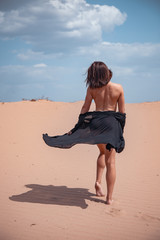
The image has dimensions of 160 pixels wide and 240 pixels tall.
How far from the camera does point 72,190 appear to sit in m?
5.62

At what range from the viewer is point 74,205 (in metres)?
4.73

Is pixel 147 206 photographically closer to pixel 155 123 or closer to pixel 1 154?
pixel 1 154

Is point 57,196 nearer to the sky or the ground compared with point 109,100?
nearer to the ground

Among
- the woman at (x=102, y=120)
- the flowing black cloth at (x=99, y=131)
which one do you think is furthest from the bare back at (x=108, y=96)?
the flowing black cloth at (x=99, y=131)

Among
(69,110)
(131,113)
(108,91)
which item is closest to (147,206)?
(108,91)

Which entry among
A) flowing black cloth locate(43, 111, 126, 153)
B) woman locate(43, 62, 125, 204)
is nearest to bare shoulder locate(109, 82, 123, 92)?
woman locate(43, 62, 125, 204)

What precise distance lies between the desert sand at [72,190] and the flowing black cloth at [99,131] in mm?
1055

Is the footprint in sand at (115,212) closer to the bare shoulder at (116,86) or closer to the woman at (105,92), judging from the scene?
the woman at (105,92)

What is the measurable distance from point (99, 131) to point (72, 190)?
1759mm

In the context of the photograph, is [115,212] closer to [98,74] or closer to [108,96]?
[108,96]

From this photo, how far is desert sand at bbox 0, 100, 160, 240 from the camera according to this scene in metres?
3.80

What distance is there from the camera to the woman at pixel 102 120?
4.37 metres

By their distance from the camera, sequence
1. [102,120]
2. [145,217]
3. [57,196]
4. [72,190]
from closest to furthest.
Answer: [145,217] < [102,120] < [57,196] < [72,190]

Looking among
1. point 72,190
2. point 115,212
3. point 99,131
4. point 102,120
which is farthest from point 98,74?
point 72,190
